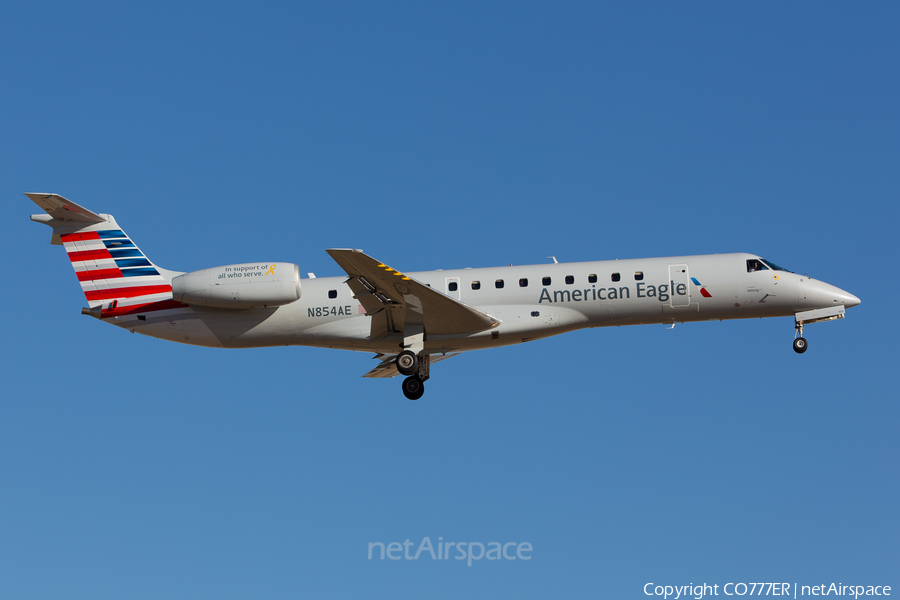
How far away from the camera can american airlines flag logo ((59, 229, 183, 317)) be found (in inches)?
928

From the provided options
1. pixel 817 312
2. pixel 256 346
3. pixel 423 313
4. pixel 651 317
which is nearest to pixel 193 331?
pixel 256 346

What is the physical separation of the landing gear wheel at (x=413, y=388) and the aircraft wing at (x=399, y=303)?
53.8 inches

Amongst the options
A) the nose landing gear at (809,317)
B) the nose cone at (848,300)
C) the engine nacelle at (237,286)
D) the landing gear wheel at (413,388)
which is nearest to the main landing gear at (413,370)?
the landing gear wheel at (413,388)

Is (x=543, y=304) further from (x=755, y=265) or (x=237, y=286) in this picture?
(x=237, y=286)

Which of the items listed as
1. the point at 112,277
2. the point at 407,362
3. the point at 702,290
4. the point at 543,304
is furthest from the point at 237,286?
the point at 702,290

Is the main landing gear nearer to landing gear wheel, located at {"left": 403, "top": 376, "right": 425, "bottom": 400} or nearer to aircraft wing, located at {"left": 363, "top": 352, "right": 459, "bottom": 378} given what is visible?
landing gear wheel, located at {"left": 403, "top": 376, "right": 425, "bottom": 400}

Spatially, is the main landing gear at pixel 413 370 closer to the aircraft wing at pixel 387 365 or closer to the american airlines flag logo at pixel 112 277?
the aircraft wing at pixel 387 365

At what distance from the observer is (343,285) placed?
23.5m

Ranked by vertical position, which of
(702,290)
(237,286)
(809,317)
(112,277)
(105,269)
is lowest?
(809,317)

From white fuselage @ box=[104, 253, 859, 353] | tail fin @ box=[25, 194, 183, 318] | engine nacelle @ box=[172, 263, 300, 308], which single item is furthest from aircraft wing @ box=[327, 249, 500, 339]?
tail fin @ box=[25, 194, 183, 318]

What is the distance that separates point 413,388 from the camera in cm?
2298

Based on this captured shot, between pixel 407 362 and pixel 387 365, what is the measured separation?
3.51 metres

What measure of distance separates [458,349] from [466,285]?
1.79 m

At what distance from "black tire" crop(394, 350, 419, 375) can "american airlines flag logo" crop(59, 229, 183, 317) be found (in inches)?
254
